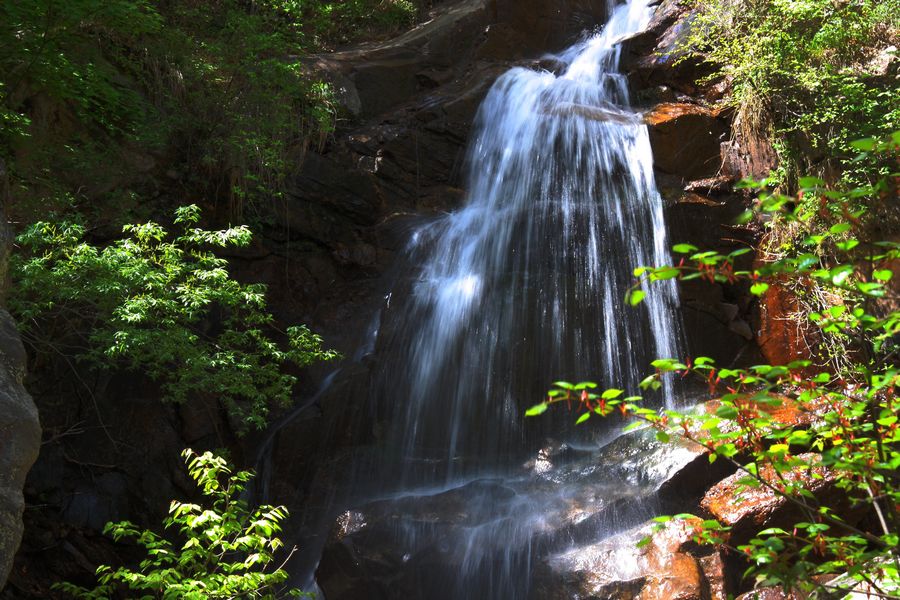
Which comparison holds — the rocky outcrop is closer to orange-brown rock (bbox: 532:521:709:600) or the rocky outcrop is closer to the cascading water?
the cascading water

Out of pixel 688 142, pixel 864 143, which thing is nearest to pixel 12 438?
pixel 864 143

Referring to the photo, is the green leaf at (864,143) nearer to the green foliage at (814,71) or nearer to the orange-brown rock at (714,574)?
the orange-brown rock at (714,574)

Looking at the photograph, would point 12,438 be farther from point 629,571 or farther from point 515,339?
point 515,339

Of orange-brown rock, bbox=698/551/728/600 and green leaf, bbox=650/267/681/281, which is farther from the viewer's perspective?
orange-brown rock, bbox=698/551/728/600

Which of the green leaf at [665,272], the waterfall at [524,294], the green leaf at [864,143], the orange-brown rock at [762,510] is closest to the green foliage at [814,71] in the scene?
Result: the waterfall at [524,294]

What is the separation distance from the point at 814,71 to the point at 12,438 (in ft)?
31.4

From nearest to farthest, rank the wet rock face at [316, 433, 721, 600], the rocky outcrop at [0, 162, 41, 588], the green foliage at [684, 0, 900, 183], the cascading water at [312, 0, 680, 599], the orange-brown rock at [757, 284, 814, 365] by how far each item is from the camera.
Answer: the rocky outcrop at [0, 162, 41, 588]
the wet rock face at [316, 433, 721, 600]
the cascading water at [312, 0, 680, 599]
the orange-brown rock at [757, 284, 814, 365]
the green foliage at [684, 0, 900, 183]

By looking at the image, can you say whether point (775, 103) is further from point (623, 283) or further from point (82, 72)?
point (82, 72)

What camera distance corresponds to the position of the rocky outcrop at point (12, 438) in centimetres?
296

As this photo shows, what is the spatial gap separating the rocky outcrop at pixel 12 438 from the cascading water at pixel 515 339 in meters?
3.66

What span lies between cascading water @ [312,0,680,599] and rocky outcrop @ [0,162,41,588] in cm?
366

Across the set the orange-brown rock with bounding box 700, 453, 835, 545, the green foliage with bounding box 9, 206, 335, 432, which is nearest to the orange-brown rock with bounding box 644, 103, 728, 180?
the orange-brown rock with bounding box 700, 453, 835, 545

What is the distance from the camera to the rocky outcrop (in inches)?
117

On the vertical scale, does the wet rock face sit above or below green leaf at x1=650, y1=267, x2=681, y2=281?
below
